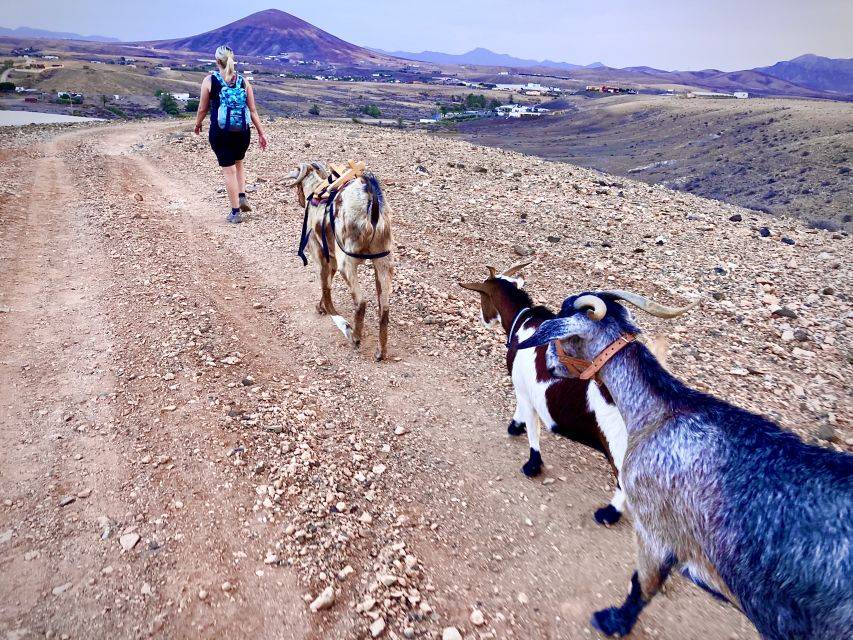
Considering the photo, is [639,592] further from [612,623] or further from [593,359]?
[593,359]

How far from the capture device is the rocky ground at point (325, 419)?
3.32 meters

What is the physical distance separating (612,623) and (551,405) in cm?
150

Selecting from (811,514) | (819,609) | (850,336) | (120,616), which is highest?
(811,514)

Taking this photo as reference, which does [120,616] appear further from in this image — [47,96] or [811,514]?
[47,96]

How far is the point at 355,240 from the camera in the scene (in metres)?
5.78

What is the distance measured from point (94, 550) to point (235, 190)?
28.5 ft

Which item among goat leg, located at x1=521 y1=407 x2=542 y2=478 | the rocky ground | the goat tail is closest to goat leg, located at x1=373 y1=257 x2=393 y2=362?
the rocky ground

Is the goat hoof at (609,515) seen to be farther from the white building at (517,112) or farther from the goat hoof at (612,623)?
the white building at (517,112)

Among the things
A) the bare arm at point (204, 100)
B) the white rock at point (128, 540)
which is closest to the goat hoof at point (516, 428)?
the white rock at point (128, 540)

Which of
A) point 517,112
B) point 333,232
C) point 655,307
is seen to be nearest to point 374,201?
point 333,232

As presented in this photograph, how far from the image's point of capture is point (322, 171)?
24.1 ft

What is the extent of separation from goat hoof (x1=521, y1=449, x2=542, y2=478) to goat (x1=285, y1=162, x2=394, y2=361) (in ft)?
7.88

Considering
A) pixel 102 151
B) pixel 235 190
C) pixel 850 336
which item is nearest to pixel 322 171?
pixel 235 190

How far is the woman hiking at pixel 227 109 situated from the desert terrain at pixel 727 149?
584 inches
